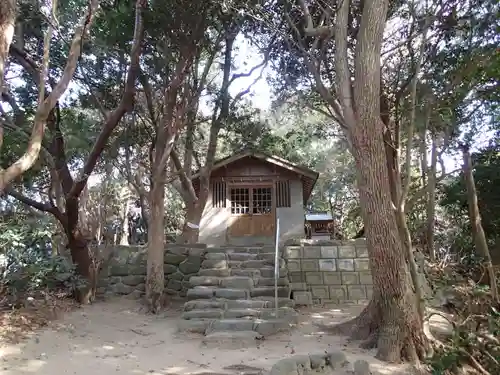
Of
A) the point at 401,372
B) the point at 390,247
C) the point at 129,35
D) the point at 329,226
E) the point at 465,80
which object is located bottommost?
the point at 401,372

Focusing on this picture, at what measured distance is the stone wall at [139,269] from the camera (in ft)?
33.4

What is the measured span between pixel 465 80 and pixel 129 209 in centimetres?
1395

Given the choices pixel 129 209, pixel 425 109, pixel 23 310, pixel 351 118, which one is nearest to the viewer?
pixel 351 118

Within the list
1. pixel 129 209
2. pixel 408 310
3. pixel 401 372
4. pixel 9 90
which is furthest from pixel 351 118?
pixel 129 209

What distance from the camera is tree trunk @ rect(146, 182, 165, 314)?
9.17 m

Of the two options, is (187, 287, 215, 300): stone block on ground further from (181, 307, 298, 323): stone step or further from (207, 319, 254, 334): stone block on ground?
(207, 319, 254, 334): stone block on ground

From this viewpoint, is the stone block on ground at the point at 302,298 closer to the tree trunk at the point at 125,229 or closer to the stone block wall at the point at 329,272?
the stone block wall at the point at 329,272

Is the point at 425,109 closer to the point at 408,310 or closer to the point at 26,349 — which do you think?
the point at 408,310

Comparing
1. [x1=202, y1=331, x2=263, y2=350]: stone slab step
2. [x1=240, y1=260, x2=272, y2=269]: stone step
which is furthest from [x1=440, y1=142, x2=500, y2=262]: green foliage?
[x1=202, y1=331, x2=263, y2=350]: stone slab step

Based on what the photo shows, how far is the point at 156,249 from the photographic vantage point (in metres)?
9.36

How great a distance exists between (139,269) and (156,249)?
4.69ft

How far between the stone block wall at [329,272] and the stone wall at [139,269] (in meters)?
2.33

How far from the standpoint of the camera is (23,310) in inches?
298

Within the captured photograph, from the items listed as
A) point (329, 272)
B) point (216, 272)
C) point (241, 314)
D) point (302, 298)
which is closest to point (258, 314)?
point (241, 314)
